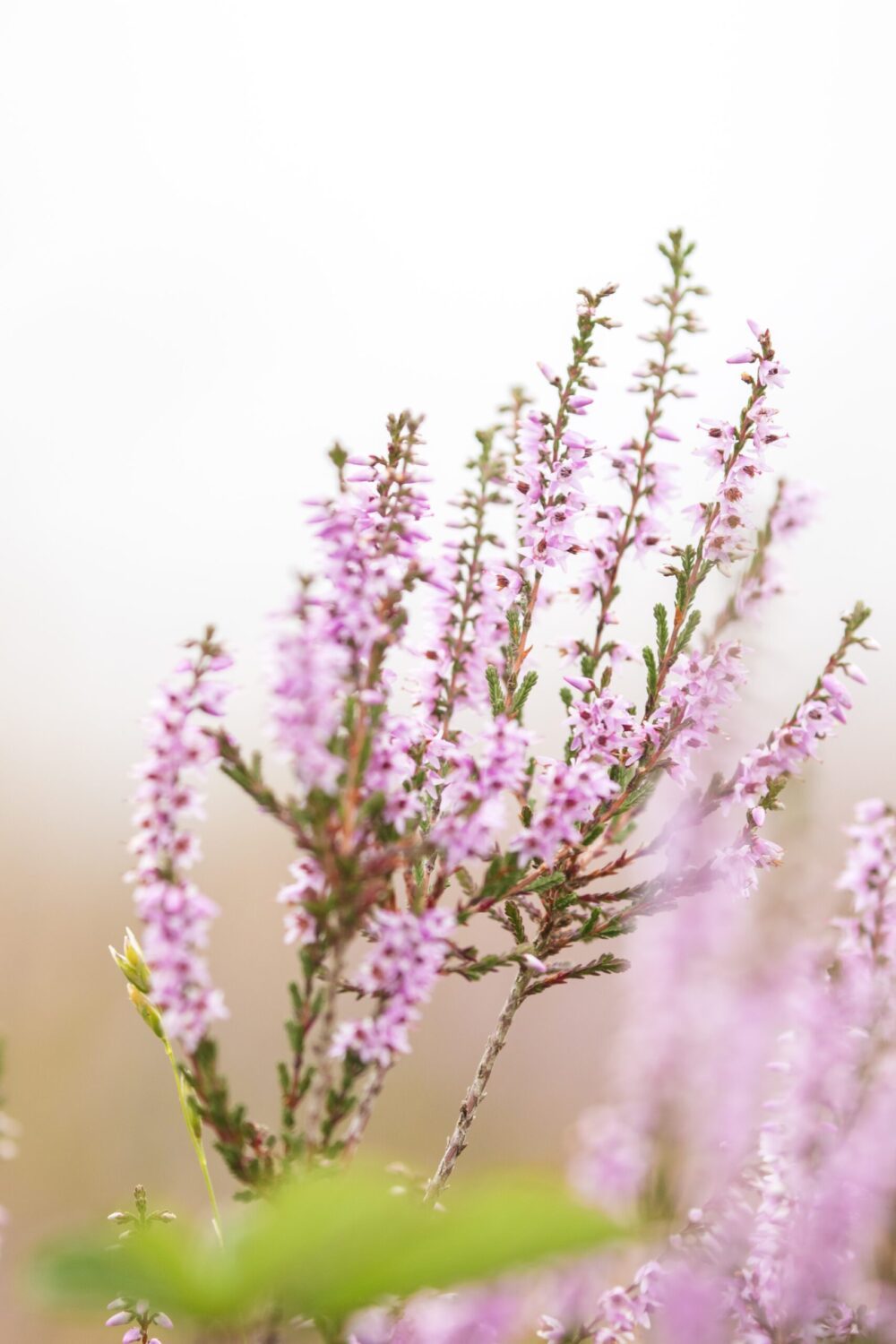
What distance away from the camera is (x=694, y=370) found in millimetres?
2381

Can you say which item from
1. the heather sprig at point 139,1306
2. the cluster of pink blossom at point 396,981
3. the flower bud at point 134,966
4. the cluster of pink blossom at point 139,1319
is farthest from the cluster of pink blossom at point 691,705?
the cluster of pink blossom at point 139,1319

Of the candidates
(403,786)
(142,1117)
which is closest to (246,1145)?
(403,786)

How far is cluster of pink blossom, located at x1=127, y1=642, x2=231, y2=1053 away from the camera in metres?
1.51

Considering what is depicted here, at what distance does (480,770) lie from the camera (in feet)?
5.57

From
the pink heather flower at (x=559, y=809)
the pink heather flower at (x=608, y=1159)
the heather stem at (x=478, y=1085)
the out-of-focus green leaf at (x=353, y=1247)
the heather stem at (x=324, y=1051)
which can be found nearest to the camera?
the out-of-focus green leaf at (x=353, y=1247)

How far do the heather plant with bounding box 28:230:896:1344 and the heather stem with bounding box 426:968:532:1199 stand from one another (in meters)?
0.01

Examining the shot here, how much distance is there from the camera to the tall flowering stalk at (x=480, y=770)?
1.56 m

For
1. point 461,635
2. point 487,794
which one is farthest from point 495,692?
point 487,794

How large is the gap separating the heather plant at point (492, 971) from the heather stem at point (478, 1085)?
0.01m

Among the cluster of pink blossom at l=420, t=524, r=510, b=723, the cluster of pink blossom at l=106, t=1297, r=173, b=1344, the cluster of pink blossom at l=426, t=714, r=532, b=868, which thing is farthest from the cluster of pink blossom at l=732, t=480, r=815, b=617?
the cluster of pink blossom at l=106, t=1297, r=173, b=1344

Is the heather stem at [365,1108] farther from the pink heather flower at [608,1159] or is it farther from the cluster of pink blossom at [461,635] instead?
the cluster of pink blossom at [461,635]

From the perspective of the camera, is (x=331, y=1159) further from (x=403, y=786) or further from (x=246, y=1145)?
(x=403, y=786)

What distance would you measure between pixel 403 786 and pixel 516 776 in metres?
0.33

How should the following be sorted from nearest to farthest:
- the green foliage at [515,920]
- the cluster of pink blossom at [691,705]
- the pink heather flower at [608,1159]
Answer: the pink heather flower at [608,1159]
the cluster of pink blossom at [691,705]
the green foliage at [515,920]
